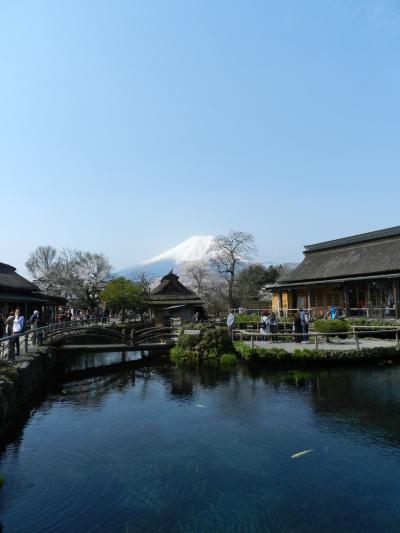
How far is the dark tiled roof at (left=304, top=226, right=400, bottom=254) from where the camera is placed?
33.3 m

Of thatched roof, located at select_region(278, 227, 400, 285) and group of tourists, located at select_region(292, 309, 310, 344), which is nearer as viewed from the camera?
group of tourists, located at select_region(292, 309, 310, 344)

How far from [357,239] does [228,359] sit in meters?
20.5

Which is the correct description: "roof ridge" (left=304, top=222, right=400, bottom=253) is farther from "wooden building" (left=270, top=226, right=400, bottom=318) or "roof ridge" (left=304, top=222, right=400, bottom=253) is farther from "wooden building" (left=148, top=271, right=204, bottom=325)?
"wooden building" (left=148, top=271, right=204, bottom=325)

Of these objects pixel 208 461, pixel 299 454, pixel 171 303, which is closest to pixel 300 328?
pixel 299 454

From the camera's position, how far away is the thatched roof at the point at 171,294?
3952cm

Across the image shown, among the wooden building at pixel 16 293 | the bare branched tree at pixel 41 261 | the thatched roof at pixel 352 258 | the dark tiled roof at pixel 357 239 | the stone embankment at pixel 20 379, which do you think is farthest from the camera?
the bare branched tree at pixel 41 261

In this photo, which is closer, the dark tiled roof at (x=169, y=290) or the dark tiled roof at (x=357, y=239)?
the dark tiled roof at (x=357, y=239)

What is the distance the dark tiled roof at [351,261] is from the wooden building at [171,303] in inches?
361

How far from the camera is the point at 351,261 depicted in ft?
114

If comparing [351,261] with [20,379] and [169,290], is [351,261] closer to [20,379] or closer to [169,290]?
[169,290]

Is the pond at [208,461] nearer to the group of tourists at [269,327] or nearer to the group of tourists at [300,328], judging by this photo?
the group of tourists at [300,328]

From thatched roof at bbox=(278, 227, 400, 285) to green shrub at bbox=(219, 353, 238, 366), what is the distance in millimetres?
14818

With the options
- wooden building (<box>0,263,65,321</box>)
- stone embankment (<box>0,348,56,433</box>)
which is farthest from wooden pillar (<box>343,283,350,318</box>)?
wooden building (<box>0,263,65,321</box>)

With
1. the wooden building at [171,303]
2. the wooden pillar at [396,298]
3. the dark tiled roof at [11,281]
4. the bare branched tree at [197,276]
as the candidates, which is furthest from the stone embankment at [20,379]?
the bare branched tree at [197,276]
